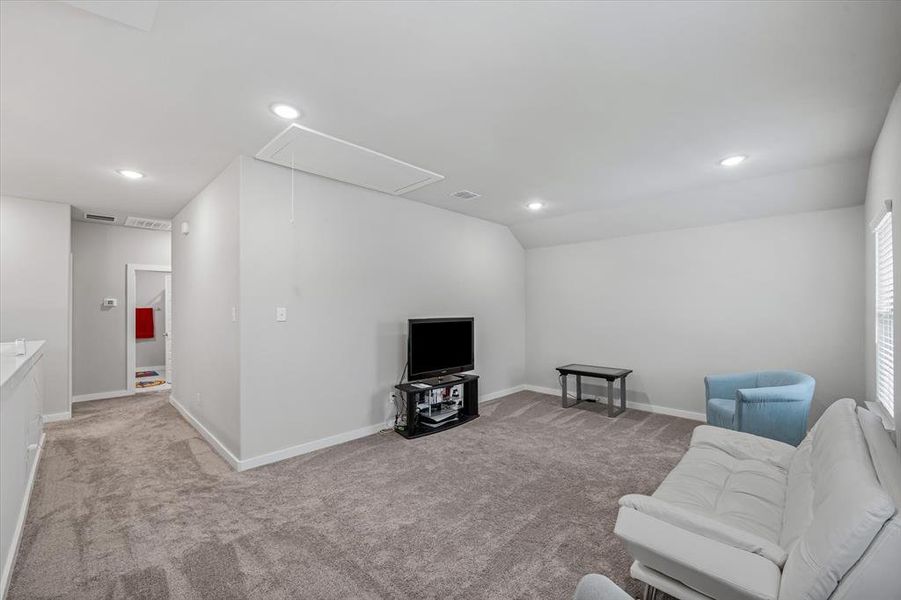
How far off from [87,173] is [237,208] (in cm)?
163

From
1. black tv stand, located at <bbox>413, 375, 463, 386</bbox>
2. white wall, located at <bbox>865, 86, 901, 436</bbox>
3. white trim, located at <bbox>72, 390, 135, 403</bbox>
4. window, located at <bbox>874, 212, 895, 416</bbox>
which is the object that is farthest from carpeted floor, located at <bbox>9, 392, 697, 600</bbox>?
white trim, located at <bbox>72, 390, 135, 403</bbox>

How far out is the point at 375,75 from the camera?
216 centimetres

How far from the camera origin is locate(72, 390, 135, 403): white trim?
5684 mm

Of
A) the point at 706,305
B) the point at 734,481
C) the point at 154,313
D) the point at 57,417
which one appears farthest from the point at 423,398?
the point at 154,313

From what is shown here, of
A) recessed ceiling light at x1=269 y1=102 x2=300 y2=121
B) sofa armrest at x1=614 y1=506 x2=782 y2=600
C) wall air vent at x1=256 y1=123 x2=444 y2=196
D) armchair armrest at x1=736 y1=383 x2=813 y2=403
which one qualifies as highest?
recessed ceiling light at x1=269 y1=102 x2=300 y2=121

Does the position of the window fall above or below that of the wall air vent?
below

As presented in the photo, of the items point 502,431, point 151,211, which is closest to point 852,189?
point 502,431

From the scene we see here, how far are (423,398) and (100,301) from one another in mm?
5190

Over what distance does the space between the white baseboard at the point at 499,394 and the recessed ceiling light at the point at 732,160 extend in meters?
3.75

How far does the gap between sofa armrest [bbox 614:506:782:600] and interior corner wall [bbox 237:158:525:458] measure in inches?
114

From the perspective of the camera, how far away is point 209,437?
390cm

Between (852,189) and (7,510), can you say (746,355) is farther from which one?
(7,510)

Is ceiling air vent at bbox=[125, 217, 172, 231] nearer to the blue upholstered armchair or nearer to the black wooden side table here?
the black wooden side table

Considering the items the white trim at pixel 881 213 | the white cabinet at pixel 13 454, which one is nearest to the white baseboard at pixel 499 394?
the white trim at pixel 881 213
